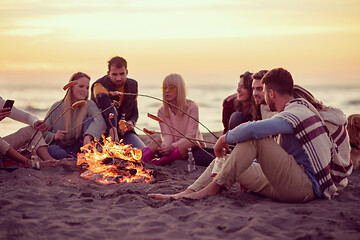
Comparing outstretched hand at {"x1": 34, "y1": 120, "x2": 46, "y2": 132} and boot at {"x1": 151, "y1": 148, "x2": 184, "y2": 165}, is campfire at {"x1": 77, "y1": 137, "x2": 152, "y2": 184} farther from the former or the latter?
boot at {"x1": 151, "y1": 148, "x2": 184, "y2": 165}

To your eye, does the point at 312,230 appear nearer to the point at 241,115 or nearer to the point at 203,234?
the point at 203,234

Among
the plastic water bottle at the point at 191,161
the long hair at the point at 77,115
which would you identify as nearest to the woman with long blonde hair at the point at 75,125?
the long hair at the point at 77,115

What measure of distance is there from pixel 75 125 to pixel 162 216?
3929 millimetres

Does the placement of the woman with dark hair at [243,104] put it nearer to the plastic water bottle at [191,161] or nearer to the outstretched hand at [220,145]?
the plastic water bottle at [191,161]

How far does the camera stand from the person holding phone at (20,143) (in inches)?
253

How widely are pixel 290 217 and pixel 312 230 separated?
337 millimetres

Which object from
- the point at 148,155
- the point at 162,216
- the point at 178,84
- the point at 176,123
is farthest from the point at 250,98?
the point at 162,216

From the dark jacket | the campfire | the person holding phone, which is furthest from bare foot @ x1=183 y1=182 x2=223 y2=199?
the dark jacket

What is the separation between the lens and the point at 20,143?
6840mm

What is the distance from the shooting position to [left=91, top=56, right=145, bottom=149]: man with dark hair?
7.39 m

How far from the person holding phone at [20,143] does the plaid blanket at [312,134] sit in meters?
3.89

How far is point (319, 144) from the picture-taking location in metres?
4.03

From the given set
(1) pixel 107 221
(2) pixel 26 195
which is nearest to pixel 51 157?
(2) pixel 26 195

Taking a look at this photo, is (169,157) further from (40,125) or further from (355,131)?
(355,131)
